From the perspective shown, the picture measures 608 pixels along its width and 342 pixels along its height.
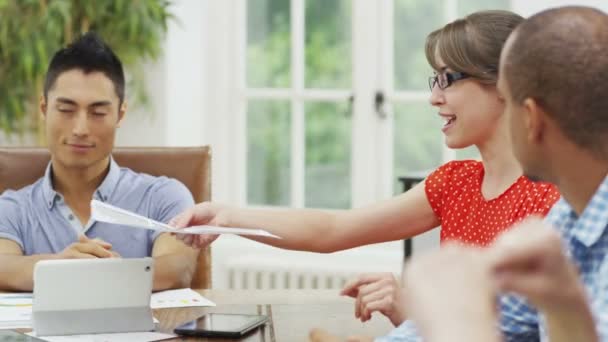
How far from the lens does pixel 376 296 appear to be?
6.27ft

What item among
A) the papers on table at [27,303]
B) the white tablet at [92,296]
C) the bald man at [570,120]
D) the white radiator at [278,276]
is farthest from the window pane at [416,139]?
the bald man at [570,120]

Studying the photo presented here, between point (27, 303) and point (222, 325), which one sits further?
point (27, 303)

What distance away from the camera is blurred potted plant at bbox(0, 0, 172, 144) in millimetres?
4207

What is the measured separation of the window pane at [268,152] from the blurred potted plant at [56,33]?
0.58 metres

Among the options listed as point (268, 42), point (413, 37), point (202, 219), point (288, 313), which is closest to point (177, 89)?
point (268, 42)

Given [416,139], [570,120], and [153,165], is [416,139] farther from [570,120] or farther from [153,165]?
[570,120]

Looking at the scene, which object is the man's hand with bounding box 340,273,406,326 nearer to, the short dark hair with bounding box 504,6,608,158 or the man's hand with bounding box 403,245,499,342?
the short dark hair with bounding box 504,6,608,158

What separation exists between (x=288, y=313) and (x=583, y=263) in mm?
869

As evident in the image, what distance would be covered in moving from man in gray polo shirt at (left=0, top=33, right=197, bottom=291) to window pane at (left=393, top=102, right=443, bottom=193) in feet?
6.27

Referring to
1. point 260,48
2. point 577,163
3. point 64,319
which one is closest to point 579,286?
point 577,163

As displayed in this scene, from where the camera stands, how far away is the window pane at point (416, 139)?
4418mm

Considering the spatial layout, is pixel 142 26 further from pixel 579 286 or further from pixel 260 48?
pixel 579 286

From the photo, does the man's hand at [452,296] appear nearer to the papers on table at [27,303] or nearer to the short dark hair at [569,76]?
the short dark hair at [569,76]

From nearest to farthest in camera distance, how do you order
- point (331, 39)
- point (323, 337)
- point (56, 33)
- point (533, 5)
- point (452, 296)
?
point (452, 296) < point (323, 337) < point (533, 5) < point (56, 33) < point (331, 39)
